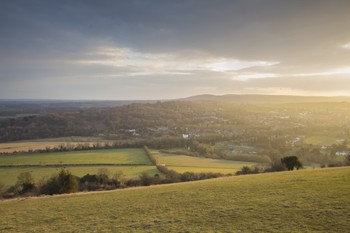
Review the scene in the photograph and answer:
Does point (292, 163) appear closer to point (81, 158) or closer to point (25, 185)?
point (25, 185)

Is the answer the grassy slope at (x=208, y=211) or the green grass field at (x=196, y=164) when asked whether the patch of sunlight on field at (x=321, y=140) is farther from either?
the grassy slope at (x=208, y=211)

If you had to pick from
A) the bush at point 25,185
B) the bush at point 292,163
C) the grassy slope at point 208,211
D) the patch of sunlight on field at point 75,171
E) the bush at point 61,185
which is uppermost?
the grassy slope at point 208,211

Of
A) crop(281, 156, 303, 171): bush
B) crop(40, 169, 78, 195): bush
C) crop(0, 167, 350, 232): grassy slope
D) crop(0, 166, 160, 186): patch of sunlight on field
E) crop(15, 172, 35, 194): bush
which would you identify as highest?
crop(0, 167, 350, 232): grassy slope

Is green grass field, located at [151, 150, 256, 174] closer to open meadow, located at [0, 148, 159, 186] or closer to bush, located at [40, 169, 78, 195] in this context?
open meadow, located at [0, 148, 159, 186]

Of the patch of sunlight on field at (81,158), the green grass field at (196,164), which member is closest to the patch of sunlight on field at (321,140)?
the green grass field at (196,164)

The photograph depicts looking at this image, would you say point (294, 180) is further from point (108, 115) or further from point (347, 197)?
point (108, 115)

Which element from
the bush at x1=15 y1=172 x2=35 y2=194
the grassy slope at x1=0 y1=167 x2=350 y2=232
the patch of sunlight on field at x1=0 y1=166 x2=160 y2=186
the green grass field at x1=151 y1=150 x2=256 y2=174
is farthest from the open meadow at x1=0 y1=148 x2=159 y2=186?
the grassy slope at x1=0 y1=167 x2=350 y2=232
